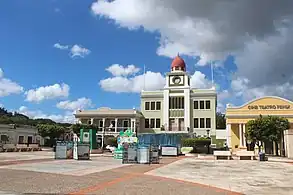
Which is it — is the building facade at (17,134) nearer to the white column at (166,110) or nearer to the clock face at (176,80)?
the white column at (166,110)

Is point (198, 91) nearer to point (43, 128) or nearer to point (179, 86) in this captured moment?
point (179, 86)

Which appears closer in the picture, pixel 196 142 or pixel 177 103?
pixel 196 142

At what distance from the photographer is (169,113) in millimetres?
61969

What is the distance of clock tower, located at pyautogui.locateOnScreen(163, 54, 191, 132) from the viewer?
61125mm

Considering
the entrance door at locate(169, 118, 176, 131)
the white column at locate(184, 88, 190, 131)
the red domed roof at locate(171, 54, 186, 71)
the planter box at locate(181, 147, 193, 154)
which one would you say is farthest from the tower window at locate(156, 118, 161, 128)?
the planter box at locate(181, 147, 193, 154)

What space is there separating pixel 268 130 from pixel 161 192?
2924 centimetres

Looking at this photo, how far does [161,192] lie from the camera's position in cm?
1005

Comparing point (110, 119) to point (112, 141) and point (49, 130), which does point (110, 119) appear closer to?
point (112, 141)

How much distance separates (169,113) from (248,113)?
15254 mm

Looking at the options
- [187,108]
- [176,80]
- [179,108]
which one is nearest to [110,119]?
[179,108]

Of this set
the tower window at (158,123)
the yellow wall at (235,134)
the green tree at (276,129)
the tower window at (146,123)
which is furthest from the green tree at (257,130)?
the tower window at (146,123)

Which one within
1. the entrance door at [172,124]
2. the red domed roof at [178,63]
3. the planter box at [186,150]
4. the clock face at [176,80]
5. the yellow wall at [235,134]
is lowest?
the planter box at [186,150]

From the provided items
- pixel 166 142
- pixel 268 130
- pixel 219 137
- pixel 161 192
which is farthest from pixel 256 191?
pixel 219 137

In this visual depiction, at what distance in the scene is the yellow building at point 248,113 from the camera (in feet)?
166
